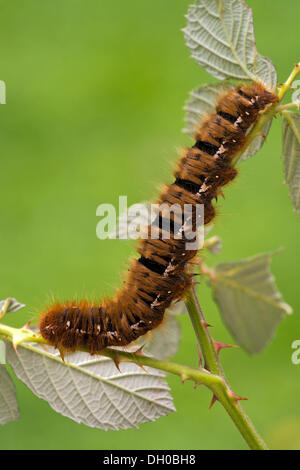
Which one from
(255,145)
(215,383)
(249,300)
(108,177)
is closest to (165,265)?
(215,383)

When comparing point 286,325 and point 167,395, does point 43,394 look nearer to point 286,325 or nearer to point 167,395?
point 167,395

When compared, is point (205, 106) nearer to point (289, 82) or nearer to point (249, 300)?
point (289, 82)

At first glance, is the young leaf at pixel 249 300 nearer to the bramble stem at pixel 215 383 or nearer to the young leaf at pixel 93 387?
the young leaf at pixel 93 387

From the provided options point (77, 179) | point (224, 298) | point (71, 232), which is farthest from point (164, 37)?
point (224, 298)

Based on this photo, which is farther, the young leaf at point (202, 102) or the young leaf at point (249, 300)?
the young leaf at point (249, 300)

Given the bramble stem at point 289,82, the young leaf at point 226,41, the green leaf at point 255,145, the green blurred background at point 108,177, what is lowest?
the green blurred background at point 108,177

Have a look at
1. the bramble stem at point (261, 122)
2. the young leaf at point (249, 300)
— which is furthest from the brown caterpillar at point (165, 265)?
the young leaf at point (249, 300)

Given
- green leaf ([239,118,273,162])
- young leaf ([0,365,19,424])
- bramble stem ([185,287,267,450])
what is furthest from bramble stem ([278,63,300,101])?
young leaf ([0,365,19,424])
